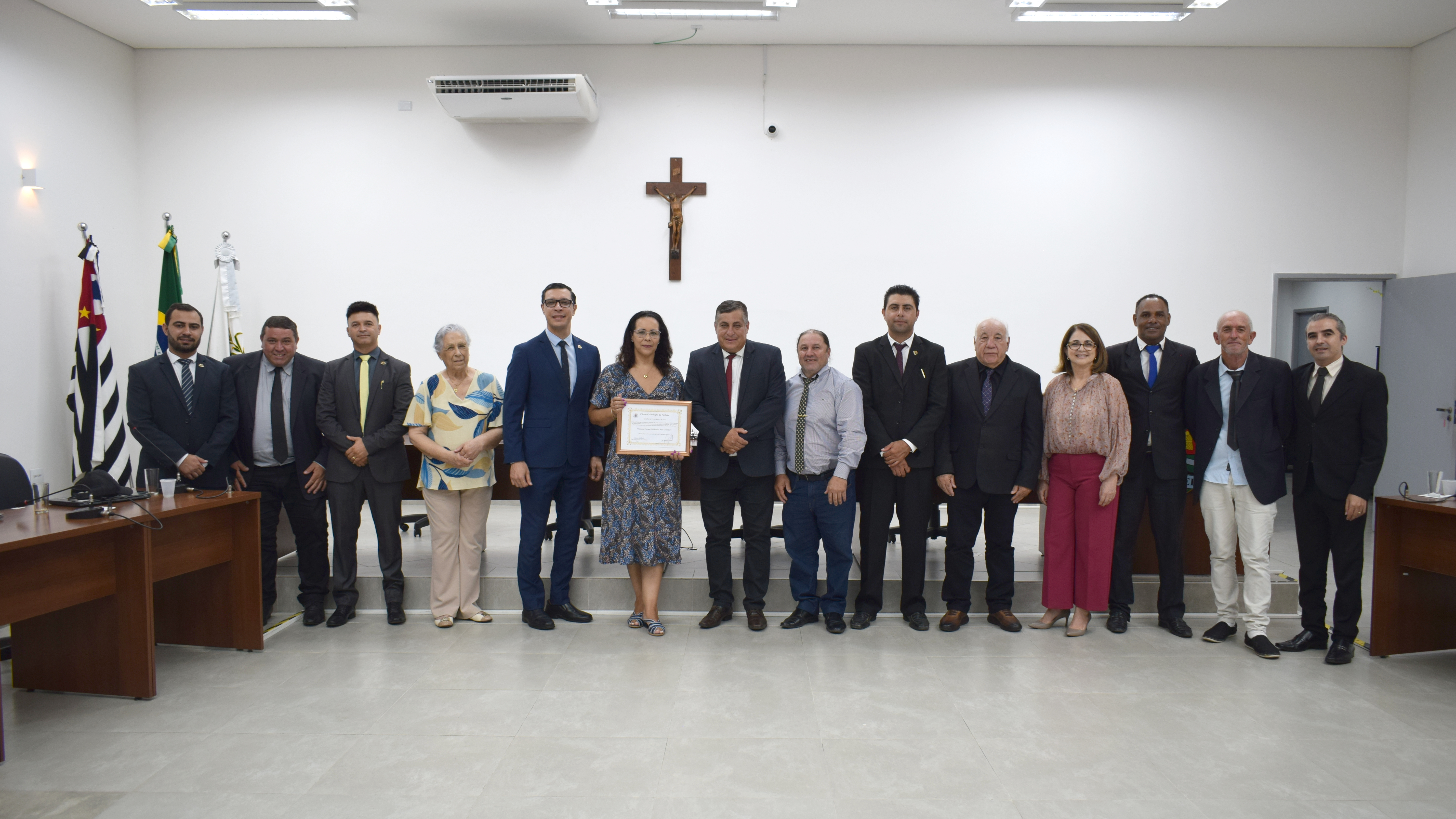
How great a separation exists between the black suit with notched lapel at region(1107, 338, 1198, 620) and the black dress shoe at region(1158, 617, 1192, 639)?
0.04ft

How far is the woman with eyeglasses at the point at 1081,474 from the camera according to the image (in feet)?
11.9

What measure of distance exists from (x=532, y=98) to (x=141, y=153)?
3.39 meters

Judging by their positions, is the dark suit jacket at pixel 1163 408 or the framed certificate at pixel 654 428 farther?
the dark suit jacket at pixel 1163 408

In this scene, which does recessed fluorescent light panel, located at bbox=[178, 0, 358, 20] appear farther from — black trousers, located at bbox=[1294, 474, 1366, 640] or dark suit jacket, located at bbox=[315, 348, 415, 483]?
black trousers, located at bbox=[1294, 474, 1366, 640]

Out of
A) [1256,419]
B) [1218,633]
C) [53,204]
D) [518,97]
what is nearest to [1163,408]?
[1256,419]

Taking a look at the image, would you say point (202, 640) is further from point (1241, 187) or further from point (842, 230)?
point (1241, 187)

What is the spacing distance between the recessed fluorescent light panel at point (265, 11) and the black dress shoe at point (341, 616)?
162 inches

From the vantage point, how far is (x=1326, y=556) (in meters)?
3.56

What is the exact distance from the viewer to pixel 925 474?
3730 mm

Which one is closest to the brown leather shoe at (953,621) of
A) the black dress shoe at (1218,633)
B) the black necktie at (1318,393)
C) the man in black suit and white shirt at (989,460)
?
the man in black suit and white shirt at (989,460)

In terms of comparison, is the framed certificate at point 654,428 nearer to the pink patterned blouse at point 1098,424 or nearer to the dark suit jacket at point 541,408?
the dark suit jacket at point 541,408

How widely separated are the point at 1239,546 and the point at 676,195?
4479 millimetres

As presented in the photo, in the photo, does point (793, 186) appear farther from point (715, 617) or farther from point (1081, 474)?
point (715, 617)

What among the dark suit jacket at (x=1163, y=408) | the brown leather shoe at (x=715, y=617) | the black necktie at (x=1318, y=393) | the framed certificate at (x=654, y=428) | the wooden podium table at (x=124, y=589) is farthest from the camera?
the brown leather shoe at (x=715, y=617)
